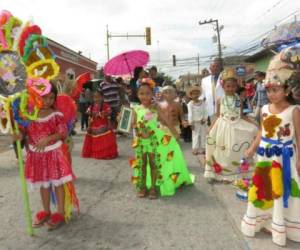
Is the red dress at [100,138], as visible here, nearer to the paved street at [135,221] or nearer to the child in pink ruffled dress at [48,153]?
the paved street at [135,221]

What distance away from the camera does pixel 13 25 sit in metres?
4.09

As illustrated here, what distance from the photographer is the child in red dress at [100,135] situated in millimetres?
9227

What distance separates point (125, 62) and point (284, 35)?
10.9ft

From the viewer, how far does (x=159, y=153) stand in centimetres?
578

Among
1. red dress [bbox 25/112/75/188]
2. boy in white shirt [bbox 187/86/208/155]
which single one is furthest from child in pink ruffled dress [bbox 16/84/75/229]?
boy in white shirt [bbox 187/86/208/155]

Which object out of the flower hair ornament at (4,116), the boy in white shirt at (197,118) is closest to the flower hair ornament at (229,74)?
the flower hair ornament at (4,116)

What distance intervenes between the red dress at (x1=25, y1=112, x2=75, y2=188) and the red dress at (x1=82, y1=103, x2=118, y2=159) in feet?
15.3

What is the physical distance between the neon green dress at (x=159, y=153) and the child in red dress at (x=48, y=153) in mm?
1419

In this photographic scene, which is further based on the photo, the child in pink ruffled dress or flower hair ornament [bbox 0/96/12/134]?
the child in pink ruffled dress

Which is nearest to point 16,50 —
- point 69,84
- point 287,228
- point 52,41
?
point 69,84

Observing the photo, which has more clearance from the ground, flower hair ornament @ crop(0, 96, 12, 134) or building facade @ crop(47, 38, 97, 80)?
building facade @ crop(47, 38, 97, 80)

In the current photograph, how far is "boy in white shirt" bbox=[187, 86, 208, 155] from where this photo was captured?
31.0 feet

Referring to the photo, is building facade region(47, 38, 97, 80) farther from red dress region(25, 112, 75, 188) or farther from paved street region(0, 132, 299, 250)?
red dress region(25, 112, 75, 188)

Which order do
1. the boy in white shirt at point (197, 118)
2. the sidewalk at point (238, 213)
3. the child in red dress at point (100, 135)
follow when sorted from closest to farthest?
the sidewalk at point (238, 213)
the child in red dress at point (100, 135)
the boy in white shirt at point (197, 118)
